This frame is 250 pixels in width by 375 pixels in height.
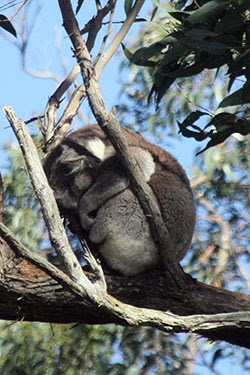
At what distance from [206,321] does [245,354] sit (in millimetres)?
2850

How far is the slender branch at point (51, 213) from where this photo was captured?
91.9 inches

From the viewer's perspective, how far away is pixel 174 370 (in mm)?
4664

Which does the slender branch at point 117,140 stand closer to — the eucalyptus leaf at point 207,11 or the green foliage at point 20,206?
the eucalyptus leaf at point 207,11

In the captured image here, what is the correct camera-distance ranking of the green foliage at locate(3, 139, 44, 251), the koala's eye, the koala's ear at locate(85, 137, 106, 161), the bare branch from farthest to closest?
the green foliage at locate(3, 139, 44, 251), the koala's ear at locate(85, 137, 106, 161), the koala's eye, the bare branch

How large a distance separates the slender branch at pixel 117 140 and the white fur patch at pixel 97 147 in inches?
44.8

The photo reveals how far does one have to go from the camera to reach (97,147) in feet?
13.9

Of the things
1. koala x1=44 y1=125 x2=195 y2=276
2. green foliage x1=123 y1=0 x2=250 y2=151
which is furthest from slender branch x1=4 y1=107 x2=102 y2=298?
koala x1=44 y1=125 x2=195 y2=276

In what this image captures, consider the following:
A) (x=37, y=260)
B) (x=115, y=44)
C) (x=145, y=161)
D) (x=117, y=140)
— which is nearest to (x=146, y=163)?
(x=145, y=161)

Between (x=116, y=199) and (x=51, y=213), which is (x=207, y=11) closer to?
(x=51, y=213)

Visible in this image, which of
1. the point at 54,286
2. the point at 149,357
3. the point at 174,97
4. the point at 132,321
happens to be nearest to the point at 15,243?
the point at 132,321

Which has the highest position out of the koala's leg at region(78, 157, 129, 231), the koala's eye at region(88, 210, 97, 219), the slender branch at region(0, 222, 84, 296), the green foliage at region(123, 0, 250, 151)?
the green foliage at region(123, 0, 250, 151)

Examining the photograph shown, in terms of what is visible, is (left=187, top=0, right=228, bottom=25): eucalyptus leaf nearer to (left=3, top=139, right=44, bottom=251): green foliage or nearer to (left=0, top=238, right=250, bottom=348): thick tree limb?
(left=0, top=238, right=250, bottom=348): thick tree limb

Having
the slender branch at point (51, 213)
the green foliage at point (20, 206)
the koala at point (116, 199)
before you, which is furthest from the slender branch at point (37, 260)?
the green foliage at point (20, 206)

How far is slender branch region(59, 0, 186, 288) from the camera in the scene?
2.91m
